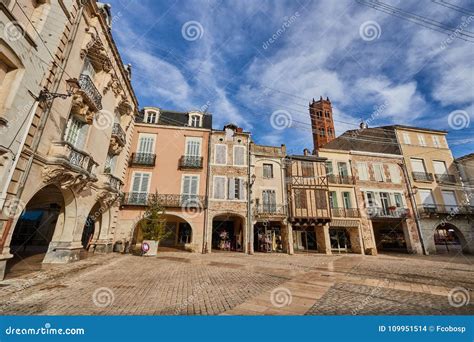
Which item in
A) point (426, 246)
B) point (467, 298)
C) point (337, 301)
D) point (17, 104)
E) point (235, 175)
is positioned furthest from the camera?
point (426, 246)

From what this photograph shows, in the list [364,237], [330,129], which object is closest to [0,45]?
[364,237]

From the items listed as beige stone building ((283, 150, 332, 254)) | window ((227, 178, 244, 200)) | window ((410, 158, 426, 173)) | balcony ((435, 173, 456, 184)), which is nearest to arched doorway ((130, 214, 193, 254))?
window ((227, 178, 244, 200))

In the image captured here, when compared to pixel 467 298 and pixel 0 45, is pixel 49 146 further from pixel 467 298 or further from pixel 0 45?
pixel 467 298

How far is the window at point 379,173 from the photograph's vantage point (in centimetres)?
1972

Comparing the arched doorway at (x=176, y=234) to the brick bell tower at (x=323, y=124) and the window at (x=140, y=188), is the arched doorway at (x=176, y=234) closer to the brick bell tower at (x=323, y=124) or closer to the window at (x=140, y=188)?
the window at (x=140, y=188)

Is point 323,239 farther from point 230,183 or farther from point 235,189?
point 230,183

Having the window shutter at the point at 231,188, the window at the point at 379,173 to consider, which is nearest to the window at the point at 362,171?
the window at the point at 379,173

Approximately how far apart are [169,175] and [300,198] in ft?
35.3

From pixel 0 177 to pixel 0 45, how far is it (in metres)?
3.49

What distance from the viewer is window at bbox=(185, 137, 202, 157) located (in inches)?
670

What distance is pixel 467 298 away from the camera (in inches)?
196

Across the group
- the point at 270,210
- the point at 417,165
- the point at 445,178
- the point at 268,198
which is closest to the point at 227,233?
the point at 270,210

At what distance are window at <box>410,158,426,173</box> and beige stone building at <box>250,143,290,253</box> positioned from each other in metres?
13.6

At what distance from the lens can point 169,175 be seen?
1623cm
